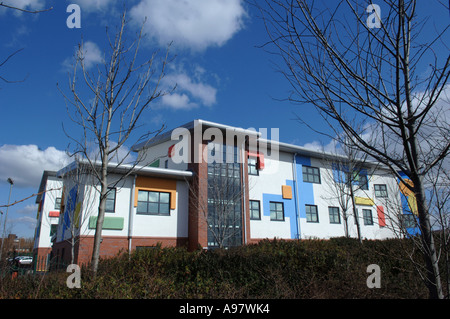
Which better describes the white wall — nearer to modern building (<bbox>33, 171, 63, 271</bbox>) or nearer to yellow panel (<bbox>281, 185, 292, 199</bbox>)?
modern building (<bbox>33, 171, 63, 271</bbox>)

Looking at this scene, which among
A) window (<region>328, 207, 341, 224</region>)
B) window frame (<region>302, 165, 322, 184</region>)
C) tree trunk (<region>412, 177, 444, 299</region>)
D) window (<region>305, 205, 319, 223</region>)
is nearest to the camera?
tree trunk (<region>412, 177, 444, 299</region>)

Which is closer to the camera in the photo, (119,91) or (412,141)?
(412,141)

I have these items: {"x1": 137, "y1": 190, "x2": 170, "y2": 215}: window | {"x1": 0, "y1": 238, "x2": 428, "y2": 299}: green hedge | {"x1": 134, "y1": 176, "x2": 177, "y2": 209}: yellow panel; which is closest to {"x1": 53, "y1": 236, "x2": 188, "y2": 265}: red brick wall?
{"x1": 137, "y1": 190, "x2": 170, "y2": 215}: window

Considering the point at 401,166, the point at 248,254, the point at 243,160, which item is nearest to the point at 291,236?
the point at 243,160

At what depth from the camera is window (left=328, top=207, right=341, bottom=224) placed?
2686 centimetres

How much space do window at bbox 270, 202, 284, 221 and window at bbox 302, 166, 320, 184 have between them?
3.62m

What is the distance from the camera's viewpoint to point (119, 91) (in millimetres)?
7949

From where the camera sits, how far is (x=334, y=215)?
89.0 ft

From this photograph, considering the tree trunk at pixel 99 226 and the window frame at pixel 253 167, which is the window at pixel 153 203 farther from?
the tree trunk at pixel 99 226

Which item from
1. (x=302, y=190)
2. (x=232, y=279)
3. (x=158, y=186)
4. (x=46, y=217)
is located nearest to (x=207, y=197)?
(x=158, y=186)

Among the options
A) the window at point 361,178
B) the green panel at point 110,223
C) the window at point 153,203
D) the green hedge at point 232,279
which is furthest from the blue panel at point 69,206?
the window at point 361,178

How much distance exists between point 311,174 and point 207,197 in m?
10.5

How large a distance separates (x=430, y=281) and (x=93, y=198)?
1737cm
